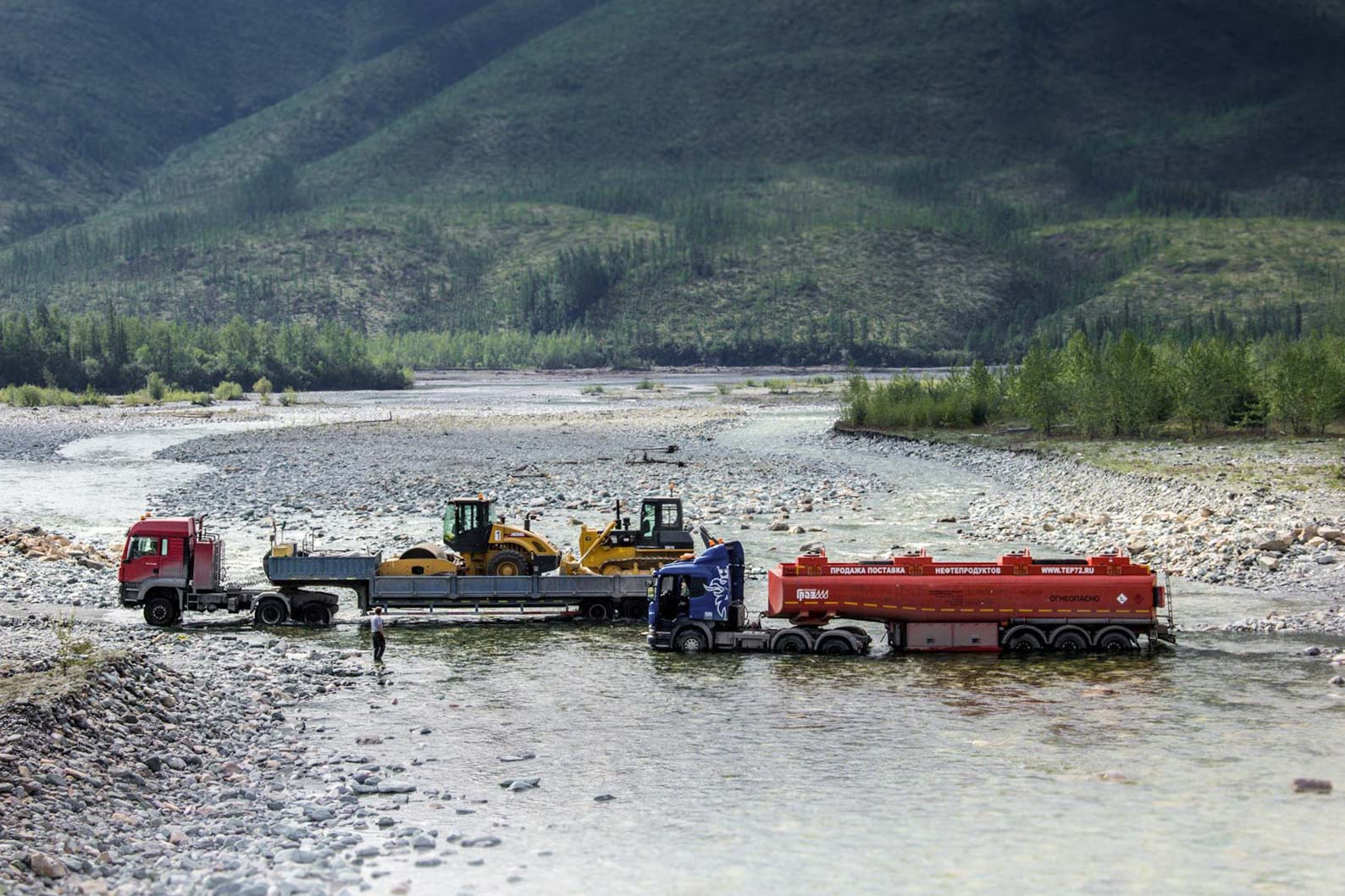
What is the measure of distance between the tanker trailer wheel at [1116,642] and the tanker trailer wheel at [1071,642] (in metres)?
0.34

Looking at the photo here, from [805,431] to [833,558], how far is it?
2484 inches

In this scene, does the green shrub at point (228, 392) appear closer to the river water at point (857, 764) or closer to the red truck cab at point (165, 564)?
the red truck cab at point (165, 564)

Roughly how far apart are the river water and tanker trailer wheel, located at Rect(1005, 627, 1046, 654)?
60 cm

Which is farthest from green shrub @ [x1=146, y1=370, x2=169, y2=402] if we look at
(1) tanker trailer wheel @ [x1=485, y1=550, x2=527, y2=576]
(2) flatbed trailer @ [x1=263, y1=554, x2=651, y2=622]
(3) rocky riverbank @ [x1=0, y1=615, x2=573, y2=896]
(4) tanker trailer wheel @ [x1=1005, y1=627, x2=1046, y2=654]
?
(4) tanker trailer wheel @ [x1=1005, y1=627, x2=1046, y2=654]

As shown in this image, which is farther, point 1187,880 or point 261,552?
point 261,552

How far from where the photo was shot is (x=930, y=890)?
1892cm

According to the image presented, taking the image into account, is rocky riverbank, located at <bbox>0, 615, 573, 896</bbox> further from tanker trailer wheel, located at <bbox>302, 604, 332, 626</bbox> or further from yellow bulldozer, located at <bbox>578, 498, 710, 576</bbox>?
yellow bulldozer, located at <bbox>578, 498, 710, 576</bbox>

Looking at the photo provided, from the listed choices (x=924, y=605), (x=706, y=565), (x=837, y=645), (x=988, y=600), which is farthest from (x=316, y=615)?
(x=988, y=600)

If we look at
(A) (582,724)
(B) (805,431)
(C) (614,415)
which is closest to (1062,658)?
(A) (582,724)

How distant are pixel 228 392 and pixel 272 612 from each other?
14862 centimetres

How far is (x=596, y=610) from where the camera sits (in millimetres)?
A: 37375

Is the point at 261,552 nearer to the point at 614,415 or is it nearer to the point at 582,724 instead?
the point at 582,724

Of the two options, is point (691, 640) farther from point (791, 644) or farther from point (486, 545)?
point (486, 545)

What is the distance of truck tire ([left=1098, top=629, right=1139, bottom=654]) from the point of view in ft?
105
